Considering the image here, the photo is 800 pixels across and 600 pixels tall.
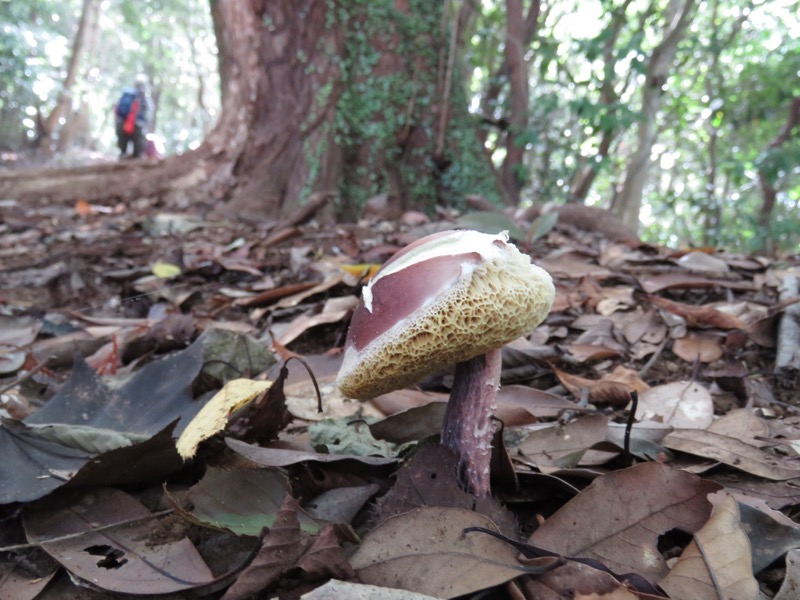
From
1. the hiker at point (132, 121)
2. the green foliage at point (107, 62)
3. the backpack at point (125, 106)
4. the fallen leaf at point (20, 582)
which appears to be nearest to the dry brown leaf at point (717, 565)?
A: the fallen leaf at point (20, 582)

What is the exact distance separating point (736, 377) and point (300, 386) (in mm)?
1463

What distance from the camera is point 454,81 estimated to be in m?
5.29

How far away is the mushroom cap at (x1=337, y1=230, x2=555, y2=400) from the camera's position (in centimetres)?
105

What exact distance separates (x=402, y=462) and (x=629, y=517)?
1.66ft

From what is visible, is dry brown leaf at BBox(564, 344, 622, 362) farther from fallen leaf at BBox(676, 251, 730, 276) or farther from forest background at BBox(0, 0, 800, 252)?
forest background at BBox(0, 0, 800, 252)

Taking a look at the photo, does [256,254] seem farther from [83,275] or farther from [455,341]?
[455,341]

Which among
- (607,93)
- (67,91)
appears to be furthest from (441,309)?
(67,91)

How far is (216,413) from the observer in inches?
52.7

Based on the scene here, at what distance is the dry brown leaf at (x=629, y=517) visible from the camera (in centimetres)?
106

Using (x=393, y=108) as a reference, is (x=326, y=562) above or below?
below

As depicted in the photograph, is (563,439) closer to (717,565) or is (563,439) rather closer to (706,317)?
(717,565)

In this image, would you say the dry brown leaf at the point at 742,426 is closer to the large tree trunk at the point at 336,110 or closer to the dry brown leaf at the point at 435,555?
the dry brown leaf at the point at 435,555

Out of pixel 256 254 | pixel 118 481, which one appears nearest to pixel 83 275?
pixel 256 254

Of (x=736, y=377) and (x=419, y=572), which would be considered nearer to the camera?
(x=419, y=572)
